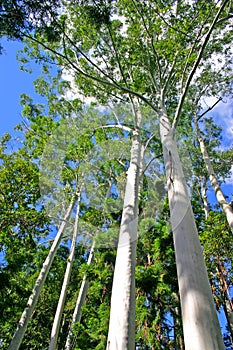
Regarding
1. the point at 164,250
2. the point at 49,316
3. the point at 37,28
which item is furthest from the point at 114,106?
the point at 49,316

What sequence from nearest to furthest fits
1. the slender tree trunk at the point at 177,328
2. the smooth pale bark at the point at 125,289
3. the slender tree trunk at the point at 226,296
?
the smooth pale bark at the point at 125,289, the slender tree trunk at the point at 177,328, the slender tree trunk at the point at 226,296

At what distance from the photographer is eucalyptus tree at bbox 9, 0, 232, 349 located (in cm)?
195

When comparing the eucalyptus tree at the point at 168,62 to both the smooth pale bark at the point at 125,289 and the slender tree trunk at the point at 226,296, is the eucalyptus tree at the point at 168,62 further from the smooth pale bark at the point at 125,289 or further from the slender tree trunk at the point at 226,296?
the slender tree trunk at the point at 226,296

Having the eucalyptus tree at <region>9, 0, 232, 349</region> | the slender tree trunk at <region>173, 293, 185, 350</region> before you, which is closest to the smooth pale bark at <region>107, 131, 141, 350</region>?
the eucalyptus tree at <region>9, 0, 232, 349</region>

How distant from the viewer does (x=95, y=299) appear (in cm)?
674

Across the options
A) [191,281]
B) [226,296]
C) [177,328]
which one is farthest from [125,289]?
[226,296]

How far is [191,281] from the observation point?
6.47ft

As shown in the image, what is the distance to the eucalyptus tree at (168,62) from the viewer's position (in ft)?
6.40

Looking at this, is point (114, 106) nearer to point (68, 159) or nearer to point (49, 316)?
point (68, 159)

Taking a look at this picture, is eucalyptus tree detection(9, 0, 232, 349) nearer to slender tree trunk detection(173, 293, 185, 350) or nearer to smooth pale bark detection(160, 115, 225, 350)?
smooth pale bark detection(160, 115, 225, 350)

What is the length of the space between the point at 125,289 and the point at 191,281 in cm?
118

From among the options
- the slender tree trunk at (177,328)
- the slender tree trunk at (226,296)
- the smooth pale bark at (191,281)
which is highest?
the slender tree trunk at (226,296)

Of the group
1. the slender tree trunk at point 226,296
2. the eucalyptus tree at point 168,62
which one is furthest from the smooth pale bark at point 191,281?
the slender tree trunk at point 226,296

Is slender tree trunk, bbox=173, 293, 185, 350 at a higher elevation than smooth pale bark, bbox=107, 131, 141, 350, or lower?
higher
